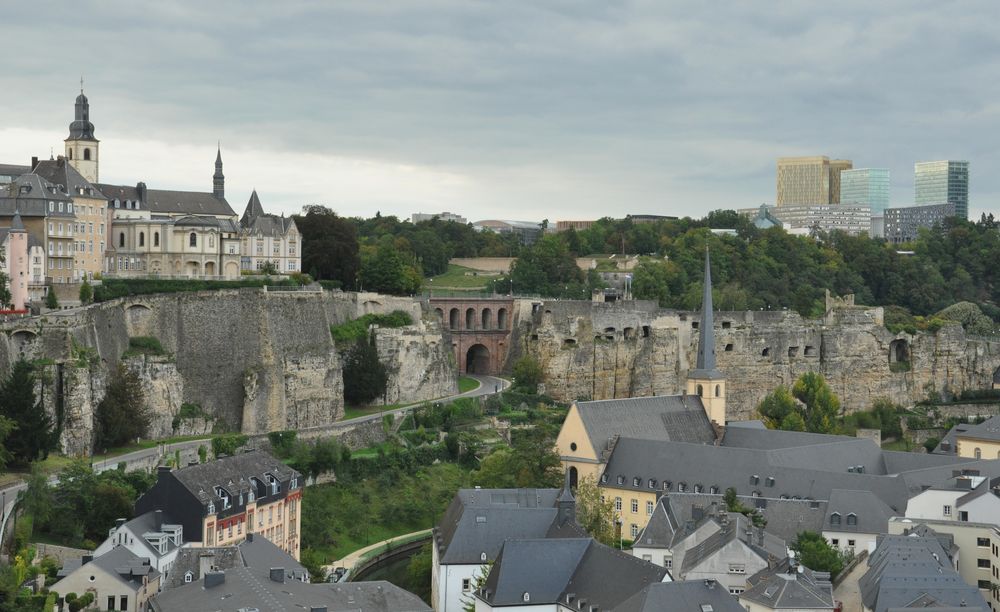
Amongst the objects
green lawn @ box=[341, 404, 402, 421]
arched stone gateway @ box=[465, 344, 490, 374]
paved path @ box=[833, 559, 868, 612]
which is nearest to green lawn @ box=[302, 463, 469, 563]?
green lawn @ box=[341, 404, 402, 421]

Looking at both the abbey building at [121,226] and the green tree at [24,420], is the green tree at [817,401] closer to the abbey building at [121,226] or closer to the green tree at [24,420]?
the abbey building at [121,226]

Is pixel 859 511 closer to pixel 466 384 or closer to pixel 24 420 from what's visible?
pixel 24 420

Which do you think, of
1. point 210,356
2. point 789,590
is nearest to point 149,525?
point 210,356

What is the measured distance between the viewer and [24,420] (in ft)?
172

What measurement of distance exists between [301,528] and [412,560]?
6669 millimetres

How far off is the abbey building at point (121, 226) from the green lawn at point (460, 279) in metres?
24.5

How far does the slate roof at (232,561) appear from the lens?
4334cm

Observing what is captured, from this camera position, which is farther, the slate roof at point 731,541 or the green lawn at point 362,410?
the green lawn at point 362,410

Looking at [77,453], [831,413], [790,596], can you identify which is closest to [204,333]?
[77,453]

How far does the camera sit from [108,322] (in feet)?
201

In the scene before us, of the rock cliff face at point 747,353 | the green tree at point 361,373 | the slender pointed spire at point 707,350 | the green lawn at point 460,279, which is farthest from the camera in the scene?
the green lawn at point 460,279

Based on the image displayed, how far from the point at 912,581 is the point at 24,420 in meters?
32.4

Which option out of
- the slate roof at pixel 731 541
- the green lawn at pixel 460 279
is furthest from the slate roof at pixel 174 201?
the slate roof at pixel 731 541

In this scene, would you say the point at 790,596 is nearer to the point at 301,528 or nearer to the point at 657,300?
the point at 301,528
